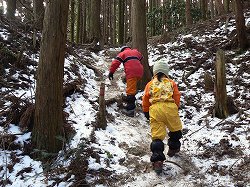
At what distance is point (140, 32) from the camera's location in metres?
8.76

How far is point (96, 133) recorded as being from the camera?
561cm

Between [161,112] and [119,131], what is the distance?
147cm

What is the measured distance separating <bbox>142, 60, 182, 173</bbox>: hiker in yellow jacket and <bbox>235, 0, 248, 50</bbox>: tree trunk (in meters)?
5.79

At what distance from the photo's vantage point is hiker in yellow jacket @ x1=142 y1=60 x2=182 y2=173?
464 cm

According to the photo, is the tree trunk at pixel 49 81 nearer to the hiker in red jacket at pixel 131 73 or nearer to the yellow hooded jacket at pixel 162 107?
the yellow hooded jacket at pixel 162 107

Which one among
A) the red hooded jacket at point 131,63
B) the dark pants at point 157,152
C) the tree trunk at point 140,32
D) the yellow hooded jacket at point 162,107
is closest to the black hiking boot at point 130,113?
the red hooded jacket at point 131,63

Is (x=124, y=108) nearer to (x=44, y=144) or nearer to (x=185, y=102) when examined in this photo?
(x=185, y=102)

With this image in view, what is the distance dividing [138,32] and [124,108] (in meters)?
2.64

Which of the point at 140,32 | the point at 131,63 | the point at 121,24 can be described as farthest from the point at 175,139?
the point at 121,24

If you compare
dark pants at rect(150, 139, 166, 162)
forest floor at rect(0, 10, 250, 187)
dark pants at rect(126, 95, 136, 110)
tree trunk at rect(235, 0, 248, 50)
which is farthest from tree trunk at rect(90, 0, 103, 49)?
dark pants at rect(150, 139, 166, 162)

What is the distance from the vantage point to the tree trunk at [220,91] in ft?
21.1

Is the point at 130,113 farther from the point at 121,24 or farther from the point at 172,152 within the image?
the point at 121,24

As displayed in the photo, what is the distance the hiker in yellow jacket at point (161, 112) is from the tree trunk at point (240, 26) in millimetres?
5789

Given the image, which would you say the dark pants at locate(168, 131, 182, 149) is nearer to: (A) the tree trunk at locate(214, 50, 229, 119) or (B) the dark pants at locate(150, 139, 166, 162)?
(B) the dark pants at locate(150, 139, 166, 162)
